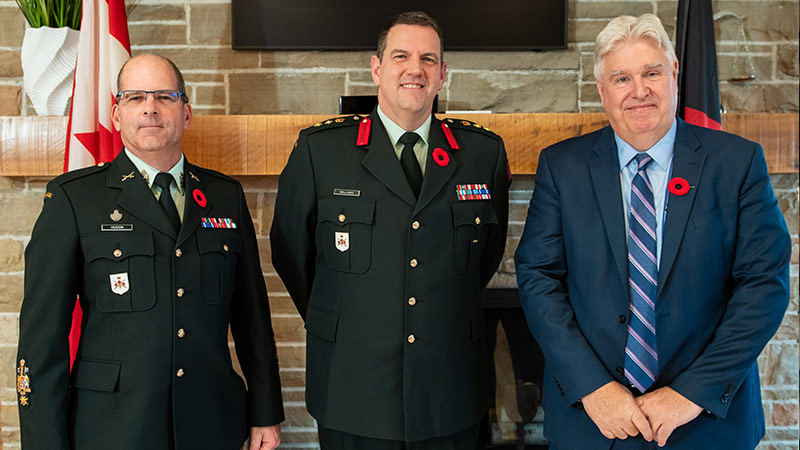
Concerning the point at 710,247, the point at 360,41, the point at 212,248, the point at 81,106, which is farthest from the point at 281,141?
the point at 710,247

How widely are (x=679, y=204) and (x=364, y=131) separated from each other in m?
0.84

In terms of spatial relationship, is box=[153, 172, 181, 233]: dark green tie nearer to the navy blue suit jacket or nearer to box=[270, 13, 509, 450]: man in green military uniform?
box=[270, 13, 509, 450]: man in green military uniform

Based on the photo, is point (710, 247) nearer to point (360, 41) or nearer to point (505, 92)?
point (505, 92)

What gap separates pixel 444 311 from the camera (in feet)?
5.38

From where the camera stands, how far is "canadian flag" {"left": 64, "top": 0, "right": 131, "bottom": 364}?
211cm

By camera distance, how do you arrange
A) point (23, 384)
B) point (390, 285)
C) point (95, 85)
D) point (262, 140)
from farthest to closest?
point (262, 140), point (95, 85), point (390, 285), point (23, 384)

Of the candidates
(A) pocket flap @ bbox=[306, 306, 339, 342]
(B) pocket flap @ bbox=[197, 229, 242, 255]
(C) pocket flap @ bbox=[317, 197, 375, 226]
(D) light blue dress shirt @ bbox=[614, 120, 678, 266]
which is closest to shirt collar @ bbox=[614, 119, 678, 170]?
(D) light blue dress shirt @ bbox=[614, 120, 678, 266]

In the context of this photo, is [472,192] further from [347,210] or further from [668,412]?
[668,412]

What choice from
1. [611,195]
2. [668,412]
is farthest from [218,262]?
[668,412]

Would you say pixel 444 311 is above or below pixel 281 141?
below

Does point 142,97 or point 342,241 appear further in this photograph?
point 342,241

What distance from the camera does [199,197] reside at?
61.8 inches

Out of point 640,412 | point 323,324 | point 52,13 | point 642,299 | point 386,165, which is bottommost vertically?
point 640,412

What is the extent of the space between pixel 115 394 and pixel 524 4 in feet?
6.56
